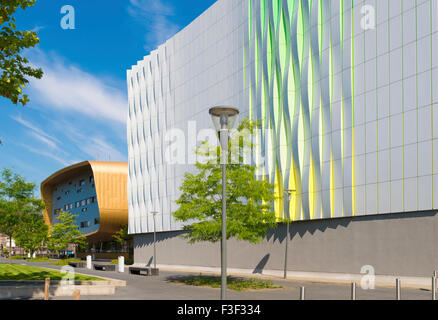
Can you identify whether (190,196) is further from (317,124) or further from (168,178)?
(168,178)

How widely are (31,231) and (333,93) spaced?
180 feet

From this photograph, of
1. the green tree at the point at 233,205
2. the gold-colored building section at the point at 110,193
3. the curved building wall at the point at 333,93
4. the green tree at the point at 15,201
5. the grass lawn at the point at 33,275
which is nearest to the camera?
the green tree at the point at 233,205

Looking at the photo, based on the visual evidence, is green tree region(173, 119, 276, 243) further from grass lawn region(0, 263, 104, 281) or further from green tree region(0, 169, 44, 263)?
green tree region(0, 169, 44, 263)

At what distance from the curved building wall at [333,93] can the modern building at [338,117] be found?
73 mm

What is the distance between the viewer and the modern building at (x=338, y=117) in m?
27.0

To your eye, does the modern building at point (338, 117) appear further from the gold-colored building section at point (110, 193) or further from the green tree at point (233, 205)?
the gold-colored building section at point (110, 193)

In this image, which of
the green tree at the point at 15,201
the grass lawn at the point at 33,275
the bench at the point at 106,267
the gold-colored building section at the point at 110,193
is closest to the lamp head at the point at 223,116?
the grass lawn at the point at 33,275

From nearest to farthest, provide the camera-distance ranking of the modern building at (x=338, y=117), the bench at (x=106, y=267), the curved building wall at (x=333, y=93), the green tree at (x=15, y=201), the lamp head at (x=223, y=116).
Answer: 1. the lamp head at (x=223, y=116)
2. the modern building at (x=338, y=117)
3. the curved building wall at (x=333, y=93)
4. the bench at (x=106, y=267)
5. the green tree at (x=15, y=201)

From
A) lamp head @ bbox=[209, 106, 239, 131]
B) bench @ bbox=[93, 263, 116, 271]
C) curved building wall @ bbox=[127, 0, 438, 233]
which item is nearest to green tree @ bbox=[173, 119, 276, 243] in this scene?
curved building wall @ bbox=[127, 0, 438, 233]

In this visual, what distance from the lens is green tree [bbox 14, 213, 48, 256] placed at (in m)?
63.1

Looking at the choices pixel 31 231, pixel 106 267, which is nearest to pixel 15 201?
pixel 31 231

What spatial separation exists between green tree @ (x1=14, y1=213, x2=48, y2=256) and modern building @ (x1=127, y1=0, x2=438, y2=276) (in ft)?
85.3

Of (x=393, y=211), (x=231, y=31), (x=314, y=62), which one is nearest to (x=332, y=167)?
(x=393, y=211)
